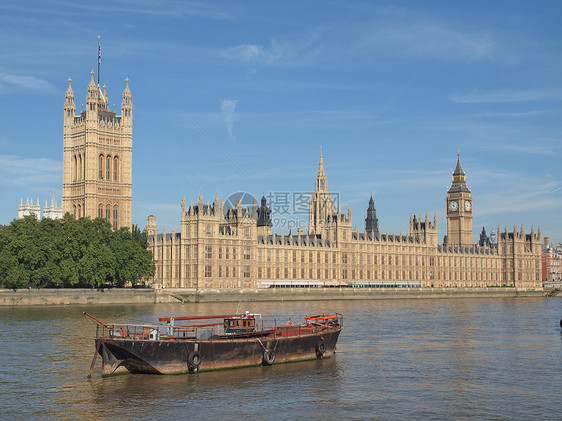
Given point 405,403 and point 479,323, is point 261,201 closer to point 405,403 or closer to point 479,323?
point 479,323

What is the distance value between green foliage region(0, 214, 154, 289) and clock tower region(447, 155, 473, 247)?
104m

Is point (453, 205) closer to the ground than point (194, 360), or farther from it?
farther from it

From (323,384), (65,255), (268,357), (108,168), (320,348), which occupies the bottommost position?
(323,384)

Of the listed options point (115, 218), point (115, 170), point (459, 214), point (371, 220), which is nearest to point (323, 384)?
point (115, 218)

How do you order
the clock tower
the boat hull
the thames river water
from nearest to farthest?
the thames river water → the boat hull → the clock tower

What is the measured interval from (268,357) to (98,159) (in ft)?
342

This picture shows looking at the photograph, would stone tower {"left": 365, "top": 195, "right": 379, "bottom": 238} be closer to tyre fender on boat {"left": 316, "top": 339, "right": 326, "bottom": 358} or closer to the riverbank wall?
the riverbank wall

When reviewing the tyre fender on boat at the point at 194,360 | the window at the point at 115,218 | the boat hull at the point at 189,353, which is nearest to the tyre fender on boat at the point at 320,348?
the boat hull at the point at 189,353

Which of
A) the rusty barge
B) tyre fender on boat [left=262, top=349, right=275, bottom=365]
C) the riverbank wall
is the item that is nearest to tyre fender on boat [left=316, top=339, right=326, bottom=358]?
the rusty barge

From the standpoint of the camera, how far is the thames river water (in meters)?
32.5

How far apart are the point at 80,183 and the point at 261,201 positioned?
3397 cm

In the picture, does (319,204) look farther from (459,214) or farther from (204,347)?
(204,347)

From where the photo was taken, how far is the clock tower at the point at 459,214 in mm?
189250

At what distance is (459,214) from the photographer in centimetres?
18975
